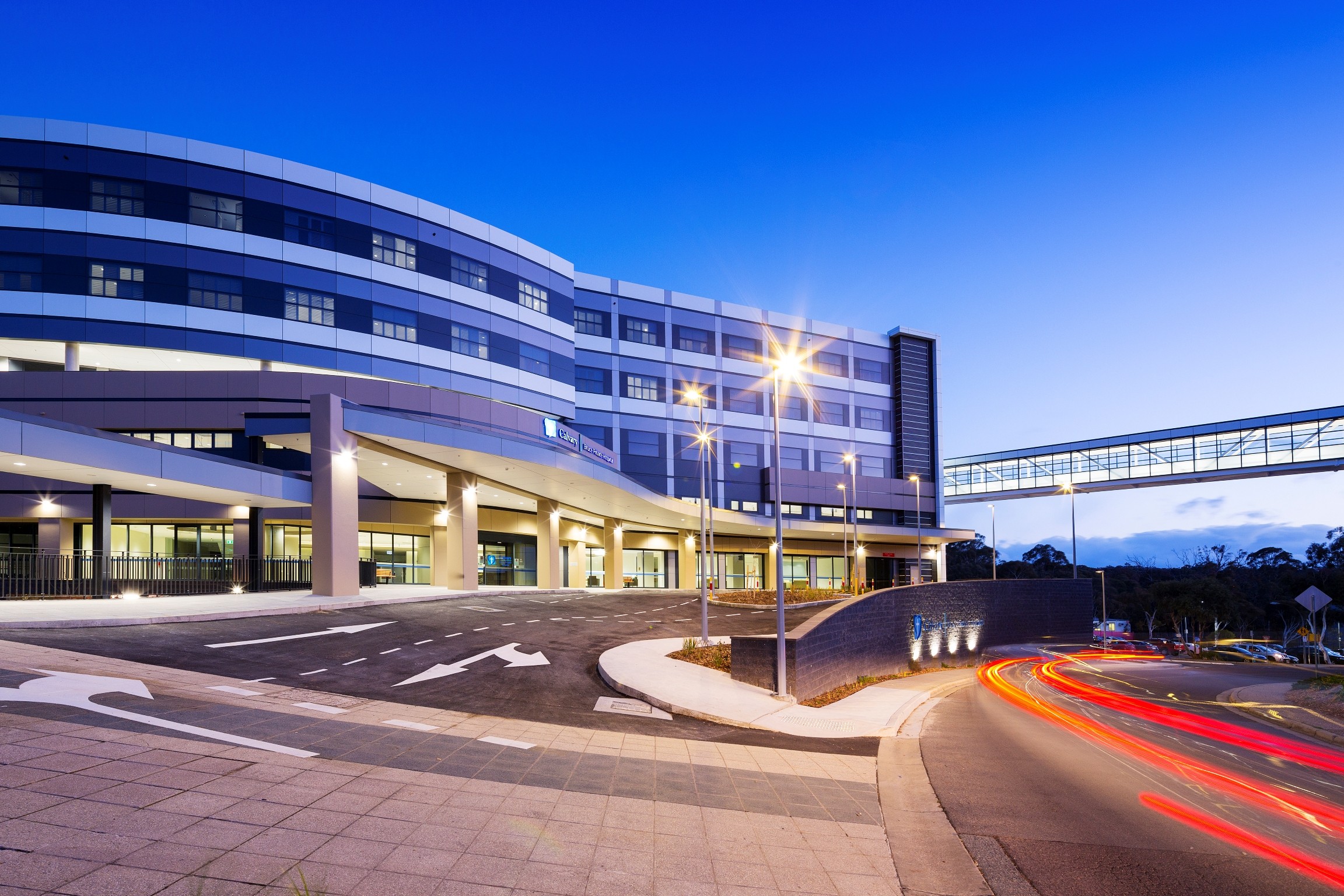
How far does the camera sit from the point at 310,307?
150 ft

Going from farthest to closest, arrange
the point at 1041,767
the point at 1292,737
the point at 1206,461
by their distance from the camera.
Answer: the point at 1206,461, the point at 1292,737, the point at 1041,767

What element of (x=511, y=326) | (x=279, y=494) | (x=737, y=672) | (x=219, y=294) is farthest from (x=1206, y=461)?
(x=219, y=294)

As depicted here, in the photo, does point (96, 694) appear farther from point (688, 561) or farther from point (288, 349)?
point (688, 561)

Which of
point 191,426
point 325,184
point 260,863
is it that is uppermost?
point 325,184

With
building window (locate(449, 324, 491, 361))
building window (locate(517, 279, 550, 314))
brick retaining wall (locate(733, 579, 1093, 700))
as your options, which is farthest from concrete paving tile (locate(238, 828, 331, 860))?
building window (locate(517, 279, 550, 314))

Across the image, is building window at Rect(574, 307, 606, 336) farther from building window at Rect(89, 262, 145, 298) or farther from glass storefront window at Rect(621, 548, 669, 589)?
building window at Rect(89, 262, 145, 298)

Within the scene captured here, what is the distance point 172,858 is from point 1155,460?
270 feet

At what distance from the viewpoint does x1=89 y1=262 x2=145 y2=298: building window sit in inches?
1677

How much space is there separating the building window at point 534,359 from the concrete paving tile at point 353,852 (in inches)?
1934

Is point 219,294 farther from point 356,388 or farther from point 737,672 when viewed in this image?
point 737,672

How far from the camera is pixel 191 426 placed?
4206 centimetres

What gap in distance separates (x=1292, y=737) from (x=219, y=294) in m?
49.9

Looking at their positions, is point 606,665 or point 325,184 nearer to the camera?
point 606,665

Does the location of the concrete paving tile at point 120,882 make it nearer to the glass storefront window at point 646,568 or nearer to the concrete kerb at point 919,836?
the concrete kerb at point 919,836
